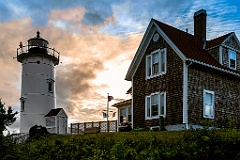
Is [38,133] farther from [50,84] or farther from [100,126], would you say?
[50,84]

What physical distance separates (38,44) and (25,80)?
505 cm

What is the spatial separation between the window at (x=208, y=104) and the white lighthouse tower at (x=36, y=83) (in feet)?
82.8

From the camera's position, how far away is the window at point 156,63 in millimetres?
24203

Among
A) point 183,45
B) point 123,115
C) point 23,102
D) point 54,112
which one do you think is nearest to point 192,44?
point 183,45

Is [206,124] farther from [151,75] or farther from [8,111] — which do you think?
[8,111]

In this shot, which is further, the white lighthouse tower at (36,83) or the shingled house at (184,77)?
the white lighthouse tower at (36,83)

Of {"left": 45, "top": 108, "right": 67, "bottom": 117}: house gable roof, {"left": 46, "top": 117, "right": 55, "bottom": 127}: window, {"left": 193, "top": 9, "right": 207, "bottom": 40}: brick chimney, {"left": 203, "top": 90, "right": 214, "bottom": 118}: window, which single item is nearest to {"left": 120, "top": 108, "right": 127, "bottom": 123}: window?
{"left": 193, "top": 9, "right": 207, "bottom": 40}: brick chimney

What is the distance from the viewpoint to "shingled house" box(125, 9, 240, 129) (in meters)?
22.3

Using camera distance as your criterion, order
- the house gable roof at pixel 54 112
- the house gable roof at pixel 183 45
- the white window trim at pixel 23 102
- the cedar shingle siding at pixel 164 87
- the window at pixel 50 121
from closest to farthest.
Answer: the cedar shingle siding at pixel 164 87 → the house gable roof at pixel 183 45 → the window at pixel 50 121 → the house gable roof at pixel 54 112 → the white window trim at pixel 23 102

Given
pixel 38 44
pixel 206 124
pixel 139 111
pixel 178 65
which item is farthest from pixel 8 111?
pixel 38 44

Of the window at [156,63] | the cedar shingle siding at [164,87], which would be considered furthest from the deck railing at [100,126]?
the window at [156,63]

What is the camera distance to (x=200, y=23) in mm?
27703

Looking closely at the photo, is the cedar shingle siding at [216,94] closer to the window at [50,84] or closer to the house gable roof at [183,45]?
the house gable roof at [183,45]

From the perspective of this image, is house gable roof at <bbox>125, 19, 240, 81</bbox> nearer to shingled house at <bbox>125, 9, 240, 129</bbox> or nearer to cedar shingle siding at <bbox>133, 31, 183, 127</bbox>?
shingled house at <bbox>125, 9, 240, 129</bbox>
